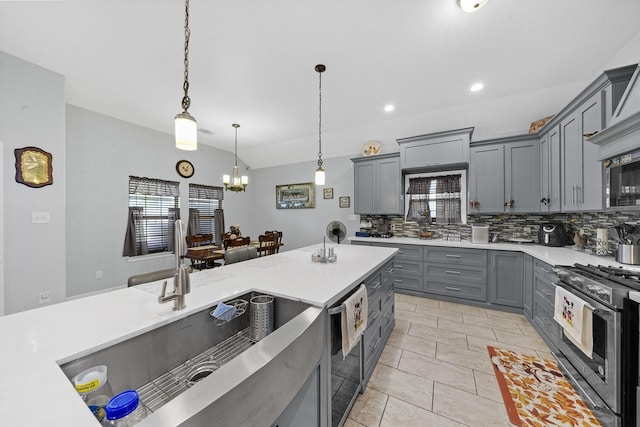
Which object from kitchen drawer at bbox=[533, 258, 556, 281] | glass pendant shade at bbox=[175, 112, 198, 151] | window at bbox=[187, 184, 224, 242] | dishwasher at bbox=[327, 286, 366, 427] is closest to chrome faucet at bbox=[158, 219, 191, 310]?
glass pendant shade at bbox=[175, 112, 198, 151]

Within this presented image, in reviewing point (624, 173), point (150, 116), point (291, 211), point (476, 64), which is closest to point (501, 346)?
point (624, 173)

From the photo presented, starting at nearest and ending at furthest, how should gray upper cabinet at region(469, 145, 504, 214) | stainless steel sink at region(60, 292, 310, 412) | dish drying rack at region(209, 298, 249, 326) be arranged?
stainless steel sink at region(60, 292, 310, 412) → dish drying rack at region(209, 298, 249, 326) → gray upper cabinet at region(469, 145, 504, 214)

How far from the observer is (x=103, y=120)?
3719 mm

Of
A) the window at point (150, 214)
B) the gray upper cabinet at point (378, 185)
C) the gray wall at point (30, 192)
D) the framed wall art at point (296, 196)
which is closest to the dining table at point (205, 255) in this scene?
the window at point (150, 214)

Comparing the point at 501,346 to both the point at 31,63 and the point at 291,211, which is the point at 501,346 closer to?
the point at 291,211

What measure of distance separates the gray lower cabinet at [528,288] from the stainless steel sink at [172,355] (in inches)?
118

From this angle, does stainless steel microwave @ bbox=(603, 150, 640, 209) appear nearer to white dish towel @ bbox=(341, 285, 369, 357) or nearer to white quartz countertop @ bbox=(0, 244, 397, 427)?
white quartz countertop @ bbox=(0, 244, 397, 427)

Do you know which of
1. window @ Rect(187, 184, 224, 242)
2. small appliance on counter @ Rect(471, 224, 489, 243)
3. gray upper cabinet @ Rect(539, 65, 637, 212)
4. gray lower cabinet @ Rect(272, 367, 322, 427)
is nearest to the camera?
gray lower cabinet @ Rect(272, 367, 322, 427)

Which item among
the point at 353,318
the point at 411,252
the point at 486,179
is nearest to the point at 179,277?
the point at 353,318

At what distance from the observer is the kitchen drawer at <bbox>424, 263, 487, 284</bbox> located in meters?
3.21

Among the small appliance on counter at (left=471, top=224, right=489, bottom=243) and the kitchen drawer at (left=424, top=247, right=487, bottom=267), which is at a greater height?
the small appliance on counter at (left=471, top=224, right=489, bottom=243)

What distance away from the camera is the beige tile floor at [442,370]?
154cm

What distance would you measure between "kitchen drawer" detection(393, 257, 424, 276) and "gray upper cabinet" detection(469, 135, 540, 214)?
3.78 feet

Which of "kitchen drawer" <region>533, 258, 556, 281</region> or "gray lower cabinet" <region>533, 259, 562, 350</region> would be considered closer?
"gray lower cabinet" <region>533, 259, 562, 350</region>
